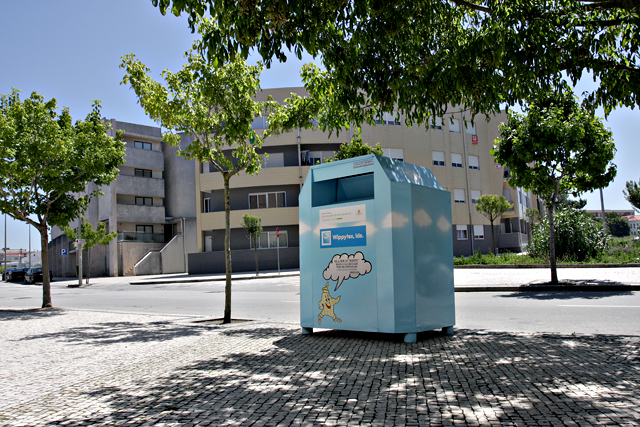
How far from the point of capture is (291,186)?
39469mm

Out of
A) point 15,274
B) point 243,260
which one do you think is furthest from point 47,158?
point 15,274

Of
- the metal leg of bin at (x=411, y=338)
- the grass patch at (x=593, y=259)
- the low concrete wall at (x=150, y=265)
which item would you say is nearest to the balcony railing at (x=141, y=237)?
the low concrete wall at (x=150, y=265)

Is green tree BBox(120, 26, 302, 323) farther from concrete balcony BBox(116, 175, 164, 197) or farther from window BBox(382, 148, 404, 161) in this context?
concrete balcony BBox(116, 175, 164, 197)

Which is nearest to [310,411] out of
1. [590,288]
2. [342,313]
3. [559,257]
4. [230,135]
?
[342,313]

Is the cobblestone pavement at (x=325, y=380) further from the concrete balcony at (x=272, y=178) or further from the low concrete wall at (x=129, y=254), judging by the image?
the low concrete wall at (x=129, y=254)

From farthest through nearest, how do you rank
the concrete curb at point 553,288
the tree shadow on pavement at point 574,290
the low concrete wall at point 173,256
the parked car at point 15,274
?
the parked car at point 15,274 < the low concrete wall at point 173,256 < the concrete curb at point 553,288 < the tree shadow on pavement at point 574,290

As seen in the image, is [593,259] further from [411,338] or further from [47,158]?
[47,158]

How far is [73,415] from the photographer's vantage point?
3836 millimetres

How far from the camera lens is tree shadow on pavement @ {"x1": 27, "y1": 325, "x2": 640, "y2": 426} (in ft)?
11.6

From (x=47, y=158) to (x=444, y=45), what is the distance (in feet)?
34.4

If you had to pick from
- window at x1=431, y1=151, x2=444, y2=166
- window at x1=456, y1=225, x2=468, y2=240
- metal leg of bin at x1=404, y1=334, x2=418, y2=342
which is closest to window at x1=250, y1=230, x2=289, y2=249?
window at x1=431, y1=151, x2=444, y2=166

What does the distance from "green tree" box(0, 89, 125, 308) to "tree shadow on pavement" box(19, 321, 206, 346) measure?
5388 millimetres

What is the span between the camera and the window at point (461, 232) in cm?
4109

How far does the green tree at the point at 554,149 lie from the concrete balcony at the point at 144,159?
38120 millimetres
